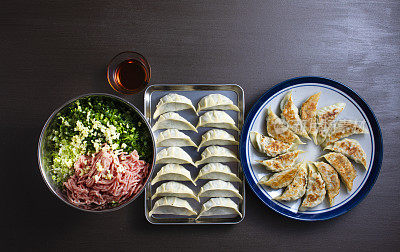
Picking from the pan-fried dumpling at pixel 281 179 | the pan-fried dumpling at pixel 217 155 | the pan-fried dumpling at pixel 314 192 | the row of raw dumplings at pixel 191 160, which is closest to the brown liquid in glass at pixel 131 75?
the row of raw dumplings at pixel 191 160

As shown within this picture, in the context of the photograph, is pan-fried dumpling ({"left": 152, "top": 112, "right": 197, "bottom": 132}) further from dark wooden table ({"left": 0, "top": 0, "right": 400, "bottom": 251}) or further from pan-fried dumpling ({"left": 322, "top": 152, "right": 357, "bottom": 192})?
pan-fried dumpling ({"left": 322, "top": 152, "right": 357, "bottom": 192})

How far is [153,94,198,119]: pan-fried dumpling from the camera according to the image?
1.79m

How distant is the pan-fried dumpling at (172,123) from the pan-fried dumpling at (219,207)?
0.46m

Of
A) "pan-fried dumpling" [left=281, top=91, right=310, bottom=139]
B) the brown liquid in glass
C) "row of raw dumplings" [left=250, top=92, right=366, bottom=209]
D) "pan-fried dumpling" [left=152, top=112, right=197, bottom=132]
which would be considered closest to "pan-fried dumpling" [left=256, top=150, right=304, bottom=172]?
"row of raw dumplings" [left=250, top=92, right=366, bottom=209]

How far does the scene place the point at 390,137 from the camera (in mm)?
1919

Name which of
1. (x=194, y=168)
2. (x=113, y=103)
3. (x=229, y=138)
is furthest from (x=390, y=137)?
(x=113, y=103)

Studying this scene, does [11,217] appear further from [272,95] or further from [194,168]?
[272,95]

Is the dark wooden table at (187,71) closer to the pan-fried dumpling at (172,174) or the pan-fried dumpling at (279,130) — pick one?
the pan-fried dumpling at (279,130)

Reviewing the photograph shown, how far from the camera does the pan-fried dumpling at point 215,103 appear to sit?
1.79 meters

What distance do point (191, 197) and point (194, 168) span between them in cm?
18

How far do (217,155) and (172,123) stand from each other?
0.34 meters

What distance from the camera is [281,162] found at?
70.4 inches

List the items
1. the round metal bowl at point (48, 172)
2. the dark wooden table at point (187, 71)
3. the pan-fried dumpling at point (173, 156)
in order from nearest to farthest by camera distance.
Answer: the round metal bowl at point (48, 172)
the pan-fried dumpling at point (173, 156)
the dark wooden table at point (187, 71)

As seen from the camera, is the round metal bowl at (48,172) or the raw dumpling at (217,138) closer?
the round metal bowl at (48,172)
